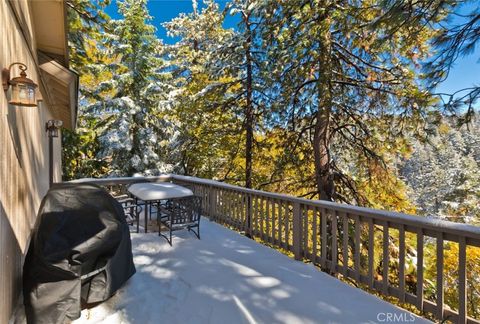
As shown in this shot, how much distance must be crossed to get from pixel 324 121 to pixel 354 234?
3.08 metres

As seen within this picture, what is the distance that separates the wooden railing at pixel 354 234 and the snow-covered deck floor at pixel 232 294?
0.60 feet

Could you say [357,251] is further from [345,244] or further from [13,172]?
[13,172]

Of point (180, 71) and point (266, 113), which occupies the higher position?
point (180, 71)

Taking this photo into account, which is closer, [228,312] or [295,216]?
[228,312]

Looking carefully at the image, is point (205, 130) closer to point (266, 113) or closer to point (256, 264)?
point (266, 113)

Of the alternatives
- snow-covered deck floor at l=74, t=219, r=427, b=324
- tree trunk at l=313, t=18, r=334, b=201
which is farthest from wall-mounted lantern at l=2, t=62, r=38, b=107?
tree trunk at l=313, t=18, r=334, b=201

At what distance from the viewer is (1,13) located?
2145 mm

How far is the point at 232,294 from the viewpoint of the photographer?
3.28 metres

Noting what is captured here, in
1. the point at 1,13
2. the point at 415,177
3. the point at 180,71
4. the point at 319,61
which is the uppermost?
the point at 180,71

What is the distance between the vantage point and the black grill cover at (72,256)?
95.3 inches

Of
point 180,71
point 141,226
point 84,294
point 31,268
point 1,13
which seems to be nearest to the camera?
point 1,13

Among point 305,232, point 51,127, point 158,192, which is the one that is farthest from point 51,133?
point 305,232

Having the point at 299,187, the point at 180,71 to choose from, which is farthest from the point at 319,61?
the point at 180,71

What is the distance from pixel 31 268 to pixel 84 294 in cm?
55
